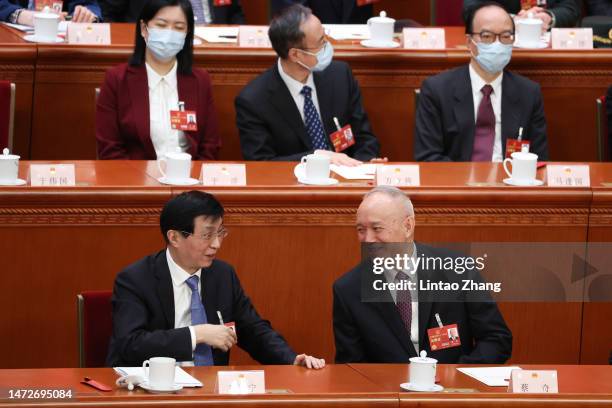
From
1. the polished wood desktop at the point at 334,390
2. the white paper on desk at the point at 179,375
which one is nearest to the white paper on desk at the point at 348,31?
the polished wood desktop at the point at 334,390

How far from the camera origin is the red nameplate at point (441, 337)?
3.72 meters

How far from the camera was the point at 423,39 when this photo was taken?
18.4 feet

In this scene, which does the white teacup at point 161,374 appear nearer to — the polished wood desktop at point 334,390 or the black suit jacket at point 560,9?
the polished wood desktop at point 334,390

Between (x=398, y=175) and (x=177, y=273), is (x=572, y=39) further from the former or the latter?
(x=177, y=273)

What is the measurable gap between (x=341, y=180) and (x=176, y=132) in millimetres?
904

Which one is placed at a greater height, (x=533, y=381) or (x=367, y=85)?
(x=367, y=85)

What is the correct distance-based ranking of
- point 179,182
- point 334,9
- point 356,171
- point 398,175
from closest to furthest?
1. point 179,182
2. point 398,175
3. point 356,171
4. point 334,9

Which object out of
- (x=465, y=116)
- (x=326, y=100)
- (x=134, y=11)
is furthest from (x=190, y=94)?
(x=134, y=11)

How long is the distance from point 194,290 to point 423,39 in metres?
2.17

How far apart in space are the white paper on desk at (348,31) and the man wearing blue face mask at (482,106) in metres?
0.65

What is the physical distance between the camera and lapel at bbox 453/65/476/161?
520 cm

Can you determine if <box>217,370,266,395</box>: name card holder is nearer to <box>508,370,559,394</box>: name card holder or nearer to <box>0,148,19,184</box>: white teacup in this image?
<box>508,370,559,394</box>: name card holder

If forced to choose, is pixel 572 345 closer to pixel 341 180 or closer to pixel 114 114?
pixel 341 180

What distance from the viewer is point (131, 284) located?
3.73m
